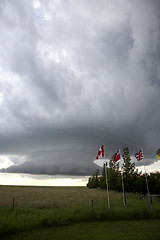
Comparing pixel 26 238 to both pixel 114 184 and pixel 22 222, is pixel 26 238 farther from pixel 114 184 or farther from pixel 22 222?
pixel 114 184

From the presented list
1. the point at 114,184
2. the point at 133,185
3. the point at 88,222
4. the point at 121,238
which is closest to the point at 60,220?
the point at 88,222

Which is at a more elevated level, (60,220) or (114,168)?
(114,168)

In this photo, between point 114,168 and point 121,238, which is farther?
point 114,168

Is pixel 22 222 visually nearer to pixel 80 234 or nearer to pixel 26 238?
pixel 26 238

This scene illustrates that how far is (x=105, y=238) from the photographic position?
9.67 meters

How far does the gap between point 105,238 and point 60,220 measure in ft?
15.6

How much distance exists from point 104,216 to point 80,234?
17.7 ft

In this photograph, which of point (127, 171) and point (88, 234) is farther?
point (127, 171)

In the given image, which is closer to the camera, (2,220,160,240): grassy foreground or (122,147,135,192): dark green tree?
(2,220,160,240): grassy foreground

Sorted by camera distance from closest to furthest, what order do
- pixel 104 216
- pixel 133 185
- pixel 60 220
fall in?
pixel 60 220 → pixel 104 216 → pixel 133 185

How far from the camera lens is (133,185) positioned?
51188 millimetres

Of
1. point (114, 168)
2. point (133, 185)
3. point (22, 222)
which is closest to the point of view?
point (22, 222)

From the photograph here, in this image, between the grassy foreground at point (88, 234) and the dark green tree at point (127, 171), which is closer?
the grassy foreground at point (88, 234)

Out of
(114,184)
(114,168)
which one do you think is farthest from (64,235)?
(114,168)
